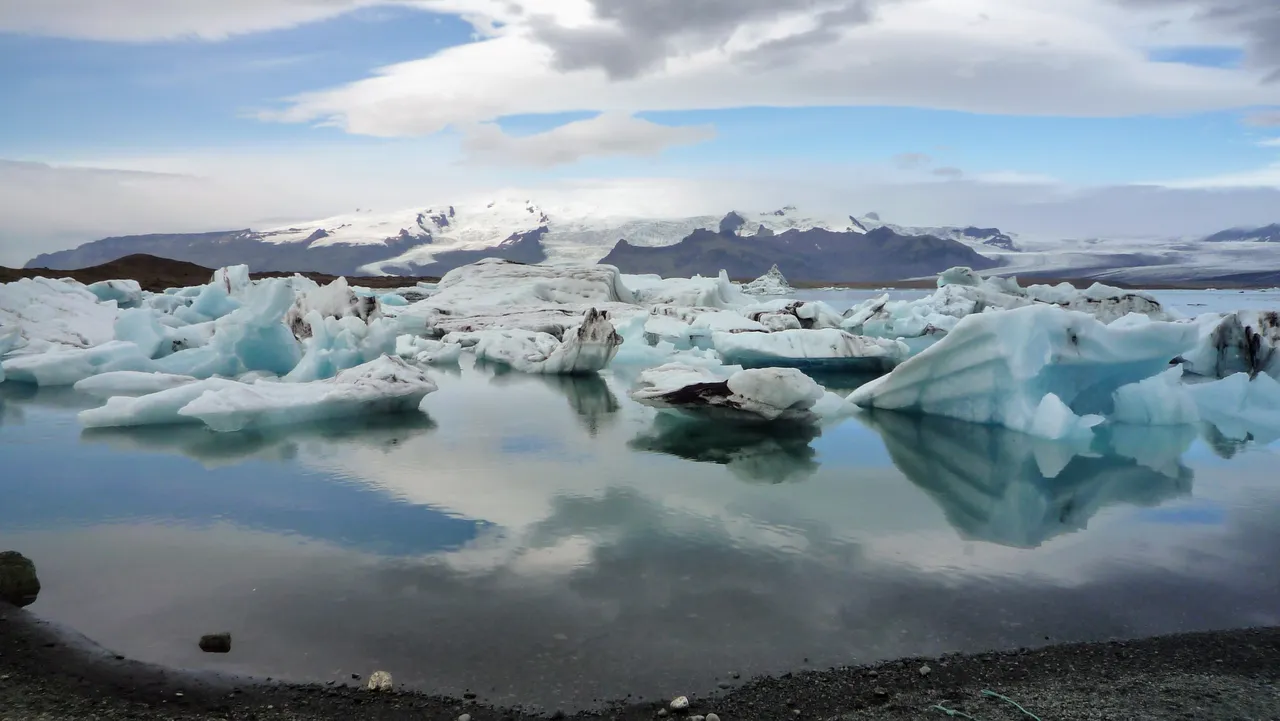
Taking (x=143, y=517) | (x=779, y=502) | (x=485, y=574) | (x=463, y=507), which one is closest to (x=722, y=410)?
(x=779, y=502)

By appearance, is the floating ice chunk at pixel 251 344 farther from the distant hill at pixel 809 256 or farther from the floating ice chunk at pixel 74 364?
the distant hill at pixel 809 256

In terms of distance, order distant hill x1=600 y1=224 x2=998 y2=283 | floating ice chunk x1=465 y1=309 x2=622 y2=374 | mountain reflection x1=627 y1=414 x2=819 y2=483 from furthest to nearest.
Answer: distant hill x1=600 y1=224 x2=998 y2=283, floating ice chunk x1=465 y1=309 x2=622 y2=374, mountain reflection x1=627 y1=414 x2=819 y2=483

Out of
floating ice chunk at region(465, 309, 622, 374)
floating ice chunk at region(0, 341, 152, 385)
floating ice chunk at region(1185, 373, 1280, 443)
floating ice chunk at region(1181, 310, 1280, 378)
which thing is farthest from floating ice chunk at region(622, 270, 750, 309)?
floating ice chunk at region(1185, 373, 1280, 443)

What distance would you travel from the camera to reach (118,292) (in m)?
21.5

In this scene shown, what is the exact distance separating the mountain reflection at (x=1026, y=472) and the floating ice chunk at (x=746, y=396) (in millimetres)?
931

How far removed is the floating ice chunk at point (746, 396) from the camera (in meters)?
7.36

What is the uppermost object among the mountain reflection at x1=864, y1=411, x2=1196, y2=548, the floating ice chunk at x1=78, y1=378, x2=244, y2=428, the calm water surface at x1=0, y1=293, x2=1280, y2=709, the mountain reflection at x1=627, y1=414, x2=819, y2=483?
the floating ice chunk at x1=78, y1=378, x2=244, y2=428

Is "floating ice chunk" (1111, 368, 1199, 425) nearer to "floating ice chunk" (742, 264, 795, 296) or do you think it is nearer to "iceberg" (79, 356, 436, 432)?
"iceberg" (79, 356, 436, 432)

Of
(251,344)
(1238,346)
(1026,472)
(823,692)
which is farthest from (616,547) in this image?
(1238,346)

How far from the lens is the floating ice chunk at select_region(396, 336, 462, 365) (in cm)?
1414

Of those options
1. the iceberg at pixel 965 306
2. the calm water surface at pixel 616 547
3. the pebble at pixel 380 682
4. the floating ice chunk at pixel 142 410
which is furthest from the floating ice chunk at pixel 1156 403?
the floating ice chunk at pixel 142 410

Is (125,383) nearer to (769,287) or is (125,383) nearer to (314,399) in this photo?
(314,399)

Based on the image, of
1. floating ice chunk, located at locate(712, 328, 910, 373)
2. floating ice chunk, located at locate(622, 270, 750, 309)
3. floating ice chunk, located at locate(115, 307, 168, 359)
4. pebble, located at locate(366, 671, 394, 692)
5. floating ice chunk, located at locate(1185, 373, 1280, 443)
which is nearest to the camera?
pebble, located at locate(366, 671, 394, 692)

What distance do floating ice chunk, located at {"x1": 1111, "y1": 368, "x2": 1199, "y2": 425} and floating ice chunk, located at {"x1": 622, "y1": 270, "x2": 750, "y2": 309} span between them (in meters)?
14.2
